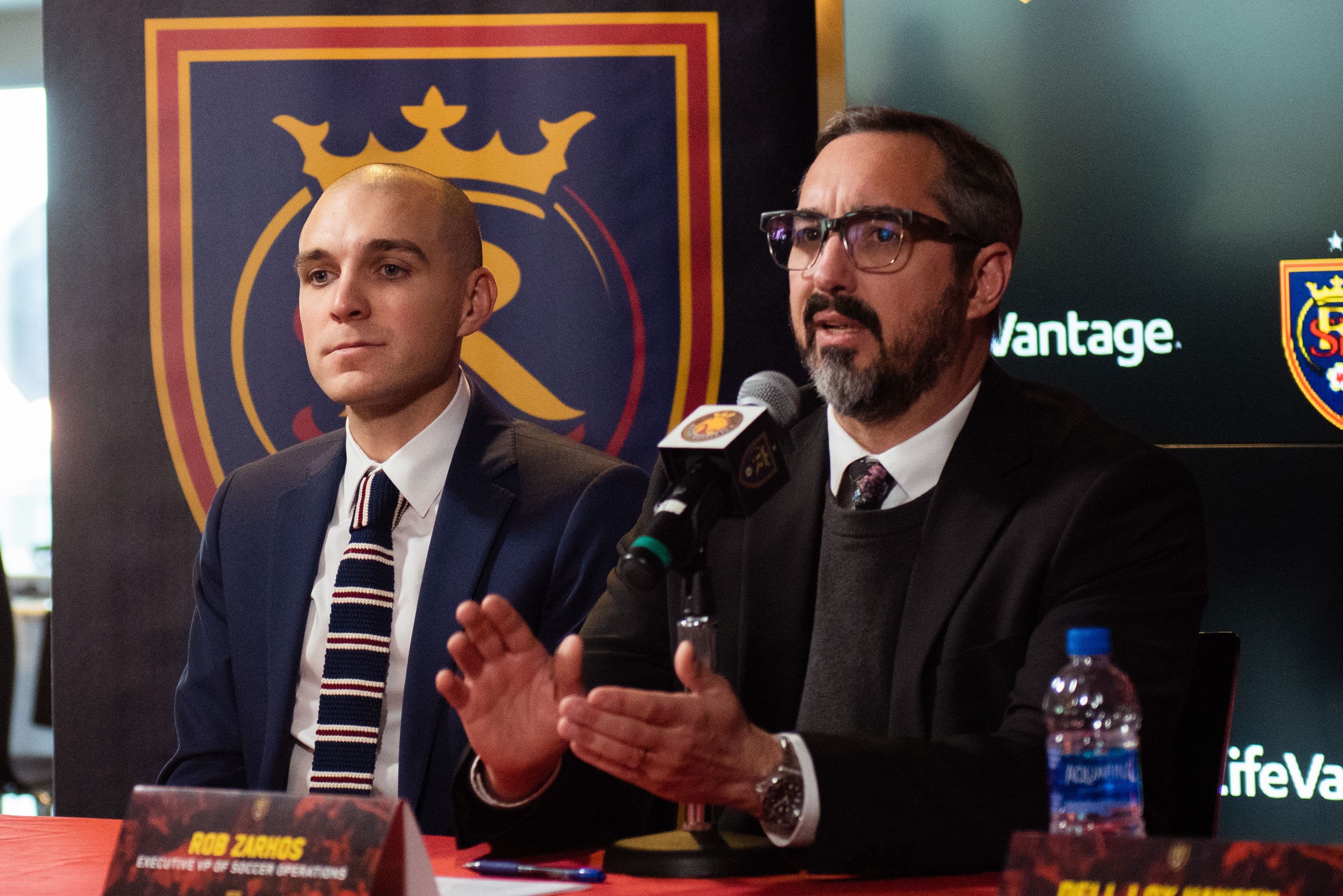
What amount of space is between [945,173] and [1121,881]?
122 centimetres

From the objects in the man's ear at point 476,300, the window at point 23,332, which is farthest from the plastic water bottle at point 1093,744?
the window at point 23,332

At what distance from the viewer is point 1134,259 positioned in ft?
8.00

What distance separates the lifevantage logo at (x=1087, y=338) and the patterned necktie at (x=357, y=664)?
1157 millimetres

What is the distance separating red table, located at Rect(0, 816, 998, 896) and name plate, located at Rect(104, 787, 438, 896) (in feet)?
0.57

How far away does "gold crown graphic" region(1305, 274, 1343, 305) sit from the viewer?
2398 mm

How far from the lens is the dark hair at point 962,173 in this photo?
1.95 metres

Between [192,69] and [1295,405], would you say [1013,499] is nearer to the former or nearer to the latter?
[1295,405]

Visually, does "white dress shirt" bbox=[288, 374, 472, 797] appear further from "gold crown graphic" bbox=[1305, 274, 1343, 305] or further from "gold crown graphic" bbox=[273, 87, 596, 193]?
"gold crown graphic" bbox=[1305, 274, 1343, 305]

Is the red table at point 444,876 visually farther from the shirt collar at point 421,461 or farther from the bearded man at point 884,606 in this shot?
the shirt collar at point 421,461

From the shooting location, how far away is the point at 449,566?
2.22 metres

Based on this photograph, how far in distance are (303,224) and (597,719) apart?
1869mm

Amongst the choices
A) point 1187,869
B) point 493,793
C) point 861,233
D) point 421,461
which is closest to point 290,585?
point 421,461

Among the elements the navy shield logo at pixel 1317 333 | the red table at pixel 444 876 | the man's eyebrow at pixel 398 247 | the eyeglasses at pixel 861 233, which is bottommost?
the red table at pixel 444 876

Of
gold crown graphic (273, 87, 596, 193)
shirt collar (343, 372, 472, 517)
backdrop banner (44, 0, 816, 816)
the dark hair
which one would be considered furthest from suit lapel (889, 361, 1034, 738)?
gold crown graphic (273, 87, 596, 193)
